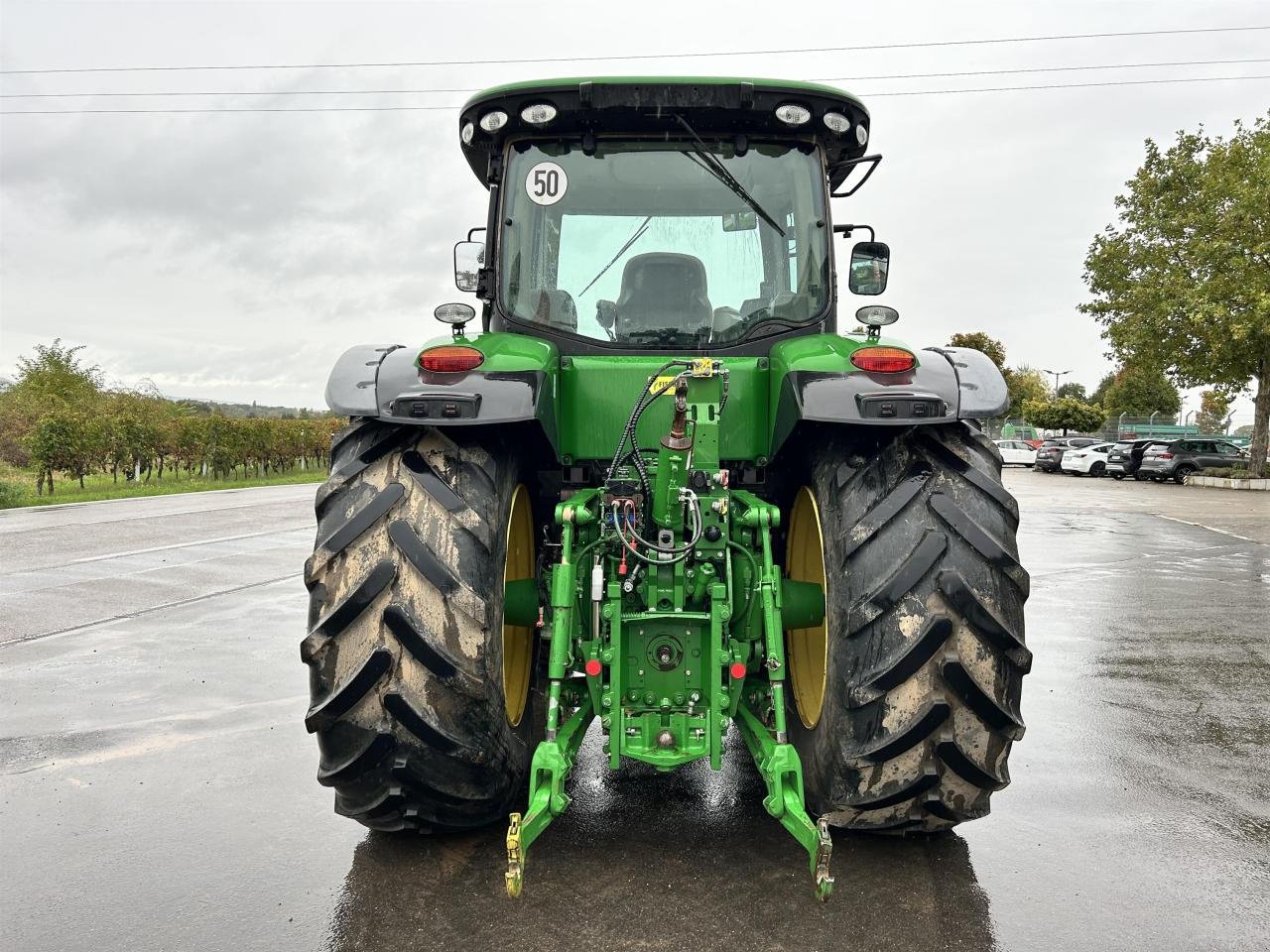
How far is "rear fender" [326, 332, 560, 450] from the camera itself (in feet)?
10.1

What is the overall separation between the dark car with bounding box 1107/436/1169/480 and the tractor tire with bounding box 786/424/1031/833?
33.9m

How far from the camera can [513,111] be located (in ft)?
12.5

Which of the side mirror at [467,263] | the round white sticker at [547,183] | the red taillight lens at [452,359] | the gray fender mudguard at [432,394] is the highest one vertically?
the round white sticker at [547,183]

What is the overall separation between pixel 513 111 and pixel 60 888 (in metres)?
3.22

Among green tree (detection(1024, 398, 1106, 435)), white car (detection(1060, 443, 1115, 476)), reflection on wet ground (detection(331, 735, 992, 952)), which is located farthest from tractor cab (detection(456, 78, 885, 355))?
green tree (detection(1024, 398, 1106, 435))

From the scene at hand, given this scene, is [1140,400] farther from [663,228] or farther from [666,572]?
[666,572]

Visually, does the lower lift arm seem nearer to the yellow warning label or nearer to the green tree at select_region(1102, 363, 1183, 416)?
the yellow warning label

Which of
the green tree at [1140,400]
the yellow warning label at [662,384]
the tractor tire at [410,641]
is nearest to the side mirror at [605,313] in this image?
the yellow warning label at [662,384]

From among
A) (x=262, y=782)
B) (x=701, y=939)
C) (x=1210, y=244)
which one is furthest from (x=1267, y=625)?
(x=1210, y=244)

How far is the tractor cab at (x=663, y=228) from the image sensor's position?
3.87 metres

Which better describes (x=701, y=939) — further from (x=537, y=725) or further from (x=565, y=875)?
(x=537, y=725)

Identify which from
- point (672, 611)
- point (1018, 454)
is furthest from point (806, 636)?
point (1018, 454)

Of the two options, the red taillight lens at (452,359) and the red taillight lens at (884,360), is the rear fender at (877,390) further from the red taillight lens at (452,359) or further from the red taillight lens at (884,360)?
the red taillight lens at (452,359)

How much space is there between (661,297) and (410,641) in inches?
69.3
